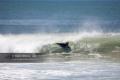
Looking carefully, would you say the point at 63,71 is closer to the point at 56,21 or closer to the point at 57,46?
the point at 57,46

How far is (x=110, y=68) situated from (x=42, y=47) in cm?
205

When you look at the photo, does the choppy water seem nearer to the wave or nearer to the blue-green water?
the wave

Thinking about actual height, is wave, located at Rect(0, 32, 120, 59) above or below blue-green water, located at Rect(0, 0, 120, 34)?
below

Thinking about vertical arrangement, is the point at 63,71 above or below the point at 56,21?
below

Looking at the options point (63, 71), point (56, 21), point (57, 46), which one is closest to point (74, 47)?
point (57, 46)

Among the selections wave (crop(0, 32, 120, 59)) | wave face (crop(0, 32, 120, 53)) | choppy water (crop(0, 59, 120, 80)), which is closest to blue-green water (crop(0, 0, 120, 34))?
wave face (crop(0, 32, 120, 53))

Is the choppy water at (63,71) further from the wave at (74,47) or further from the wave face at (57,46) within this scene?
the wave face at (57,46)

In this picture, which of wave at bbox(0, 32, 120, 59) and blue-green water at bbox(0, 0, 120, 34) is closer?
wave at bbox(0, 32, 120, 59)

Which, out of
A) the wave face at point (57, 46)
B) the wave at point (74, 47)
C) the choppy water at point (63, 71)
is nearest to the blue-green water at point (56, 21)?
the wave face at point (57, 46)

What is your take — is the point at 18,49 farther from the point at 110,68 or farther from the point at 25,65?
the point at 110,68

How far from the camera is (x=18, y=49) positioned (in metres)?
8.14

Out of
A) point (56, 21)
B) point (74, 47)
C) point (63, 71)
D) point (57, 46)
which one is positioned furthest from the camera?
point (56, 21)

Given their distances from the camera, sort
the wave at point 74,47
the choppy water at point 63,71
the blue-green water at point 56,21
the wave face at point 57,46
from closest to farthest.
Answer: the choppy water at point 63,71 → the wave at point 74,47 → the wave face at point 57,46 → the blue-green water at point 56,21

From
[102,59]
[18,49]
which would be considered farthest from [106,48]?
[18,49]
